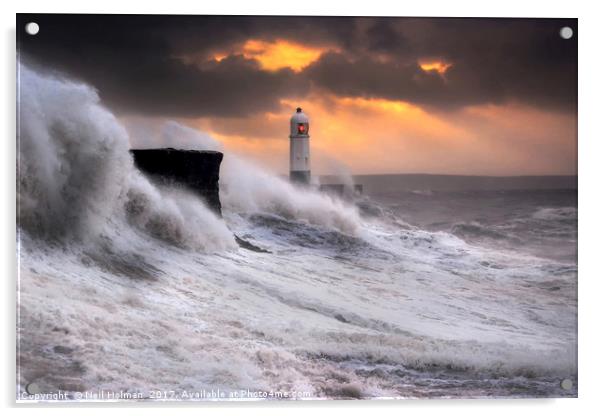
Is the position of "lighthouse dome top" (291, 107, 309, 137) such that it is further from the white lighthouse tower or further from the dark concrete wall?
the dark concrete wall

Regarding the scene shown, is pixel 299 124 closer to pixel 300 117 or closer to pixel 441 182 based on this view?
pixel 300 117

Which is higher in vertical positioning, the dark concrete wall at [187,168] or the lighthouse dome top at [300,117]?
the lighthouse dome top at [300,117]

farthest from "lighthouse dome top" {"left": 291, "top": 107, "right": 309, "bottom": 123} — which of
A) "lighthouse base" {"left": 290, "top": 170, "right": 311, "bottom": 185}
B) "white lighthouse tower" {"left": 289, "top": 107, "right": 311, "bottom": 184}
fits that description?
"lighthouse base" {"left": 290, "top": 170, "right": 311, "bottom": 185}

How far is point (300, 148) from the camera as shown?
714cm

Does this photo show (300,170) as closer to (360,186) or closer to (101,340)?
(360,186)

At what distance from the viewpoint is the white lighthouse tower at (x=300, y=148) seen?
7055 mm

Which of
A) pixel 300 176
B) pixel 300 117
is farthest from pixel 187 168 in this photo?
pixel 300 117

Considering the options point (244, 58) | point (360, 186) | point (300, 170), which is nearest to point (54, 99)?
point (244, 58)

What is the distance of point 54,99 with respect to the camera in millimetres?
6707

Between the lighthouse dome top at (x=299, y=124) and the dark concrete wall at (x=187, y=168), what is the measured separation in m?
0.64

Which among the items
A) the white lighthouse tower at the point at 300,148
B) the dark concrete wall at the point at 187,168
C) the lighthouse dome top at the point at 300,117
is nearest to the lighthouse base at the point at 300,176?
the white lighthouse tower at the point at 300,148

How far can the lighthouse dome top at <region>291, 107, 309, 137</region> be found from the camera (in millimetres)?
7031

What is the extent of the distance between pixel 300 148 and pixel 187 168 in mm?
1009

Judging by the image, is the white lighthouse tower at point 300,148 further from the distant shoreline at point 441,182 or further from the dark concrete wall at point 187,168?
the dark concrete wall at point 187,168
